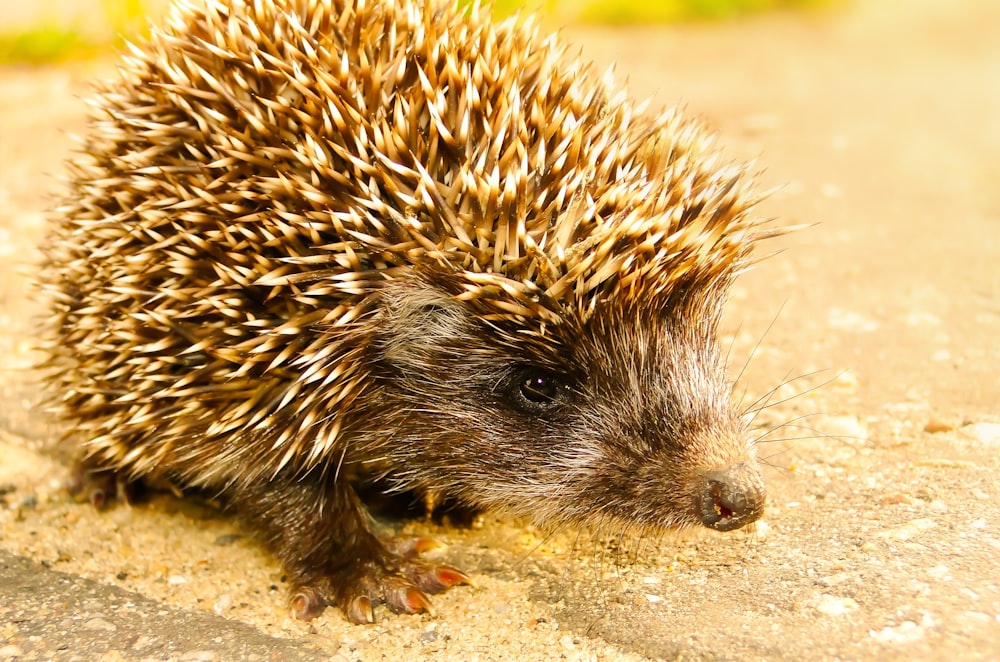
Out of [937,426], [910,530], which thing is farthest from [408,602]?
[937,426]

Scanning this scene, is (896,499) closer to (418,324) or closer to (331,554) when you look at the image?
(418,324)

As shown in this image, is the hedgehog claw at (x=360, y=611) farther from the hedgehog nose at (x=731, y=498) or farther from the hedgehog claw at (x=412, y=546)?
the hedgehog nose at (x=731, y=498)

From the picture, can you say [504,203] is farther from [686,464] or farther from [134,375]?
[134,375]

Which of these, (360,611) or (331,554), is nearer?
(360,611)

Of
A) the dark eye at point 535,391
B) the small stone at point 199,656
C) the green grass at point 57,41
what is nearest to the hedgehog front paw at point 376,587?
the small stone at point 199,656

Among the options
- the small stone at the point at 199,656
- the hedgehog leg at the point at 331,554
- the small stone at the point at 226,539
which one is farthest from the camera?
the small stone at the point at 226,539


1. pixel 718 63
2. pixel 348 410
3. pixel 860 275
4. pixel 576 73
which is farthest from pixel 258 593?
pixel 718 63
